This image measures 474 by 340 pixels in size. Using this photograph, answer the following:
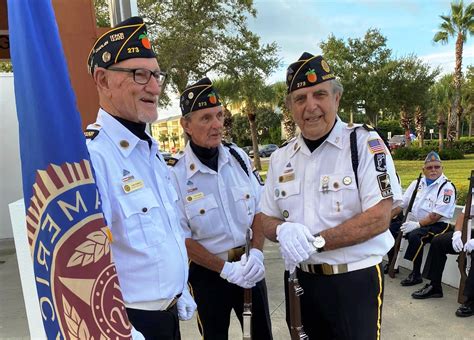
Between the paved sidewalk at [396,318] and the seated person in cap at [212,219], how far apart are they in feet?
4.19

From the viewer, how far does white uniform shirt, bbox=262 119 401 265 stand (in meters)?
1.85

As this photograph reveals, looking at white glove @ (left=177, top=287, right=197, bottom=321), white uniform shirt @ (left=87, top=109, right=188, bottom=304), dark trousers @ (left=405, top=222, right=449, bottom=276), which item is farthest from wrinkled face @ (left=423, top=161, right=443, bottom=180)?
white uniform shirt @ (left=87, top=109, right=188, bottom=304)

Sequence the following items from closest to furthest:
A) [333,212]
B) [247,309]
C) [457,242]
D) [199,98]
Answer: [333,212] < [247,309] < [199,98] < [457,242]

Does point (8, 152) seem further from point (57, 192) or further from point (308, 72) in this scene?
point (57, 192)

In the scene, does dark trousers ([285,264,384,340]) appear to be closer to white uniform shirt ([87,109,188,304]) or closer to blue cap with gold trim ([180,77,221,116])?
white uniform shirt ([87,109,188,304])

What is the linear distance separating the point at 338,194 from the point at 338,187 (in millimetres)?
33

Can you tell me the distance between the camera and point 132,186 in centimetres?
154

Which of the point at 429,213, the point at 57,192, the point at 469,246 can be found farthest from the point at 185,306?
the point at 429,213

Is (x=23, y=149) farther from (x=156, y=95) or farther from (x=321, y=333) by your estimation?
(x=321, y=333)

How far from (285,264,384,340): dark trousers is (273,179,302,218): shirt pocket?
1.21 feet

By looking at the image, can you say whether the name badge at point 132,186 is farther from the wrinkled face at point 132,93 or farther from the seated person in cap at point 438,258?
the seated person in cap at point 438,258

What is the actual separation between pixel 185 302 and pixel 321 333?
2.38ft

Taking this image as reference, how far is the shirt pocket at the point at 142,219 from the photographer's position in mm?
1498

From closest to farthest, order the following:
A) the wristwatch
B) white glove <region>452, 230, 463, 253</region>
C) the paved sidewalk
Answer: the wristwatch < the paved sidewalk < white glove <region>452, 230, 463, 253</region>
